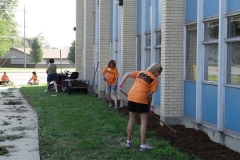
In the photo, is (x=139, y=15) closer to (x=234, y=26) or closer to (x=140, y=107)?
(x=234, y=26)

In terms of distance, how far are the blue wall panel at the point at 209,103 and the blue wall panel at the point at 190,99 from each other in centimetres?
61

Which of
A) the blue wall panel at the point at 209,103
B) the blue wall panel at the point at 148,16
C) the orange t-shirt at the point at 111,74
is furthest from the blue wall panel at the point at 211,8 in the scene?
the orange t-shirt at the point at 111,74

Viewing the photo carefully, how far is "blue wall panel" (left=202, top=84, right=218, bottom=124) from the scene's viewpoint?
31.0 ft

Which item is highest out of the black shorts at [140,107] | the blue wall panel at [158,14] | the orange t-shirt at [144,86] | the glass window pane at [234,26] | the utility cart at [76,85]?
the blue wall panel at [158,14]

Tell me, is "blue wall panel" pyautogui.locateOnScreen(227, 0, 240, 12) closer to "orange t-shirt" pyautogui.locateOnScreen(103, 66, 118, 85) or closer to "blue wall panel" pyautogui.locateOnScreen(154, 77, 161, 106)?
"blue wall panel" pyautogui.locateOnScreen(154, 77, 161, 106)

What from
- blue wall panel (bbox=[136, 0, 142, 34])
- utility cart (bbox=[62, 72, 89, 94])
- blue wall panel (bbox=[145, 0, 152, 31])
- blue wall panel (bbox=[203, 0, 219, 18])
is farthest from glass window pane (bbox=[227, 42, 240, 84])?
utility cart (bbox=[62, 72, 89, 94])

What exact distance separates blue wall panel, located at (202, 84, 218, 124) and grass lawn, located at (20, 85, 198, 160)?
3.52 ft

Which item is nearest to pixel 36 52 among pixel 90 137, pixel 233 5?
pixel 90 137

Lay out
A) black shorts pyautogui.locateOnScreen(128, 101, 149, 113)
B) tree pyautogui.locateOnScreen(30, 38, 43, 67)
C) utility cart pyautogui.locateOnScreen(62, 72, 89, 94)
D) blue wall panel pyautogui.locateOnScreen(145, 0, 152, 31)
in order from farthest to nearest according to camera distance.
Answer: tree pyautogui.locateOnScreen(30, 38, 43, 67)
utility cart pyautogui.locateOnScreen(62, 72, 89, 94)
blue wall panel pyautogui.locateOnScreen(145, 0, 152, 31)
black shorts pyautogui.locateOnScreen(128, 101, 149, 113)

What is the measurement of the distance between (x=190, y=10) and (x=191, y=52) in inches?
36.7

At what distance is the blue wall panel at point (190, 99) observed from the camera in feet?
34.9

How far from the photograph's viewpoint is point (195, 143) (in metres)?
9.09

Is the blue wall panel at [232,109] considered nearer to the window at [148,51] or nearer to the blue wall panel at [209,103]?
the blue wall panel at [209,103]

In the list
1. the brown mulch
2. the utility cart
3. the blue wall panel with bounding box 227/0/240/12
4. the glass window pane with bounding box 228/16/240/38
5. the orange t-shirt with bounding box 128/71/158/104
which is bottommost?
the brown mulch
